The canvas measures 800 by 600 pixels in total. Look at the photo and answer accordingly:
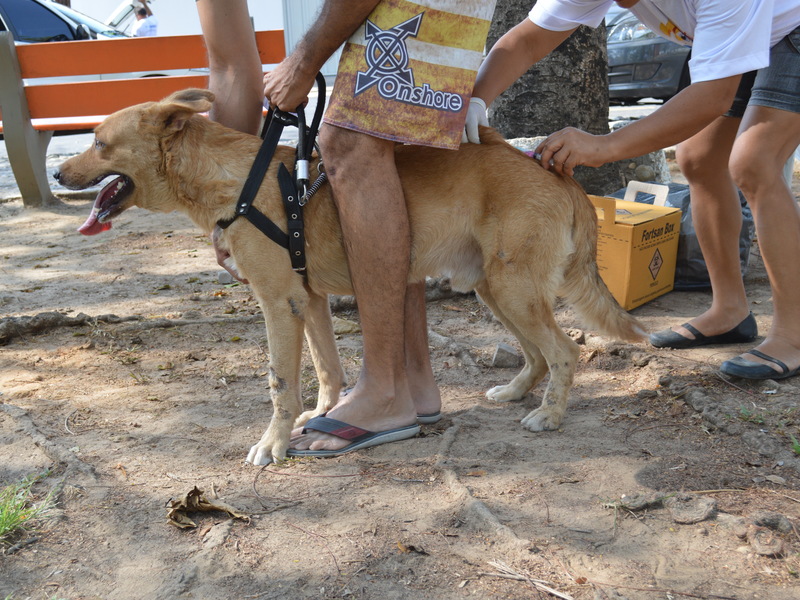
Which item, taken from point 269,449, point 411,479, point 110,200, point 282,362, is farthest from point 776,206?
point 110,200

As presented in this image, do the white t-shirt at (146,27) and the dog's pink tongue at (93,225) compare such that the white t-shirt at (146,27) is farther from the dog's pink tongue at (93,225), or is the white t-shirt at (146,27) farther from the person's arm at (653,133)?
the person's arm at (653,133)

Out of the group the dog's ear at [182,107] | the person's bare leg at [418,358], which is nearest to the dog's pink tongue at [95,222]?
the dog's ear at [182,107]

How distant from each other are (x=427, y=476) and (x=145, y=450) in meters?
1.20

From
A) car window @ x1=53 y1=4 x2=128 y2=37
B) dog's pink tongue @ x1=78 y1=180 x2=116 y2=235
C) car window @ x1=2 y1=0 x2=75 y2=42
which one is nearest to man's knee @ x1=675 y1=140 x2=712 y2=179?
dog's pink tongue @ x1=78 y1=180 x2=116 y2=235

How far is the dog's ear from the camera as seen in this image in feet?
10.1

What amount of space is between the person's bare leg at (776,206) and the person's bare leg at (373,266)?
1620 mm

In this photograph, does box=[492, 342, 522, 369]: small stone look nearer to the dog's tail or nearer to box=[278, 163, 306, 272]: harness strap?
the dog's tail

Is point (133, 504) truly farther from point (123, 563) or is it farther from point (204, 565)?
point (204, 565)

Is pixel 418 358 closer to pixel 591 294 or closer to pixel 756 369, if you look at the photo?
pixel 591 294

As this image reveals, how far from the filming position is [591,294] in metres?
3.33

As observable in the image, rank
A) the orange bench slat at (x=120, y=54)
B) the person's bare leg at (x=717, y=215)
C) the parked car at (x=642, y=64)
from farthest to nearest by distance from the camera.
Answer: the parked car at (x=642, y=64) < the orange bench slat at (x=120, y=54) < the person's bare leg at (x=717, y=215)

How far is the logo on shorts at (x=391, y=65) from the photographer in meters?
2.81

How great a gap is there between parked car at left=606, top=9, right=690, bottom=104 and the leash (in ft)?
29.1

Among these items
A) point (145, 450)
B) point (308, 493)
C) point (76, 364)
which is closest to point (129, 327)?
point (76, 364)
